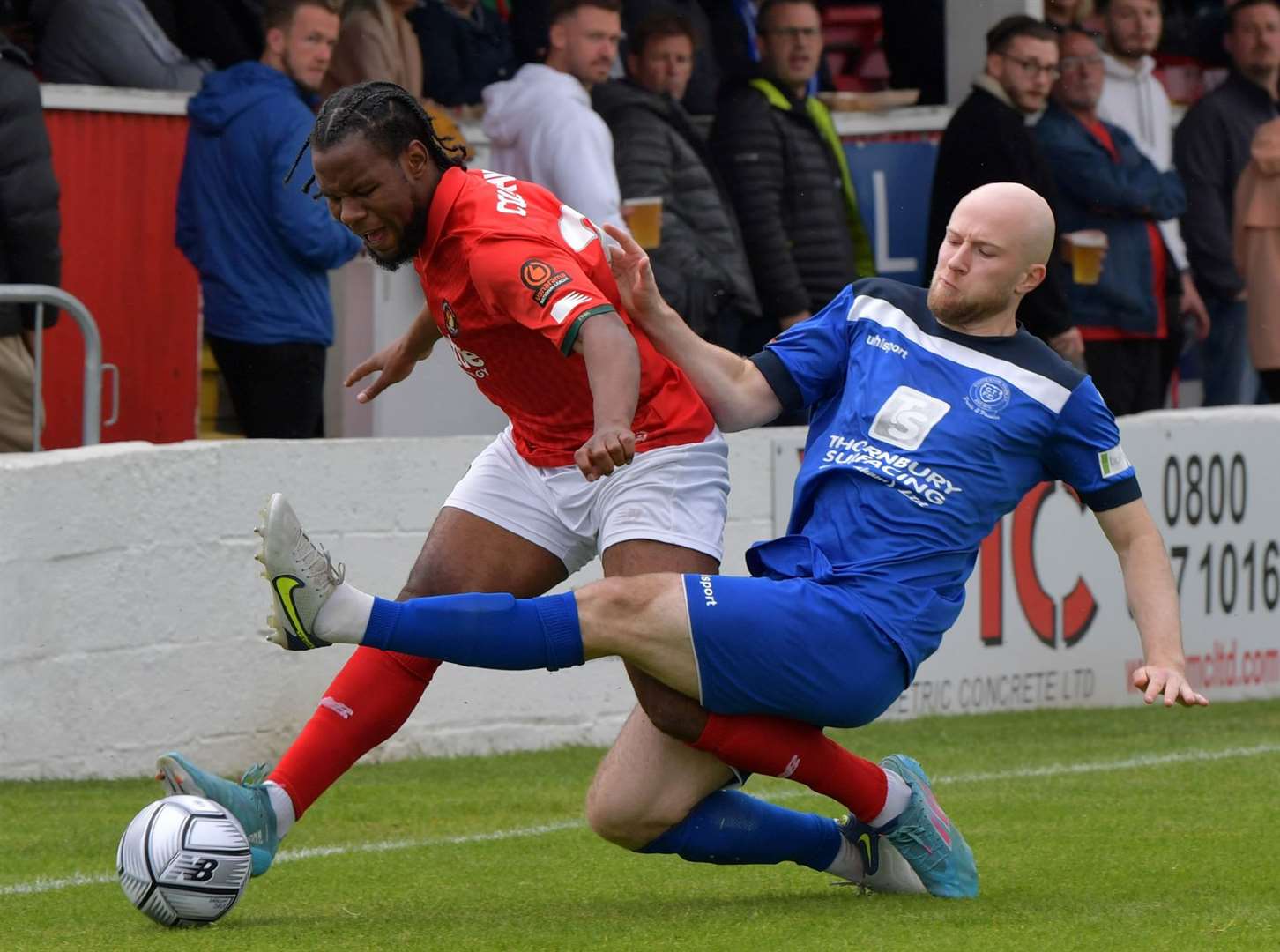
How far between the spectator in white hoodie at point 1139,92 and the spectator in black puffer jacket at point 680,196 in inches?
101

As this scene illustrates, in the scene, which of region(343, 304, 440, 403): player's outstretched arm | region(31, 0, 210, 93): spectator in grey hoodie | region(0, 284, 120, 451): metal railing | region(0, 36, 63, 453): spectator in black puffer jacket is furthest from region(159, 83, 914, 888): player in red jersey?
region(31, 0, 210, 93): spectator in grey hoodie

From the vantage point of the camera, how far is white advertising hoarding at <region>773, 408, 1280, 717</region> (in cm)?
953

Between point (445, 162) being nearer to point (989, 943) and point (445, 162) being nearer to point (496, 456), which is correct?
point (496, 456)

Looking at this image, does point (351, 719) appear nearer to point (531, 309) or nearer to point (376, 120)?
point (531, 309)

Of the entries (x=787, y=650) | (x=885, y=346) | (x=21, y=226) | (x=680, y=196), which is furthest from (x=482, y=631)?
(x=680, y=196)

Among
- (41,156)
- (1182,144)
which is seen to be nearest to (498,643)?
(41,156)

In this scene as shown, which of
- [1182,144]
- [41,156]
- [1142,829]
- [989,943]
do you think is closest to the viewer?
[989,943]

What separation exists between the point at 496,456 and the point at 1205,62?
426 inches

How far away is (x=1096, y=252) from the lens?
10930 mm

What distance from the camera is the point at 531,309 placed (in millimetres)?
5203

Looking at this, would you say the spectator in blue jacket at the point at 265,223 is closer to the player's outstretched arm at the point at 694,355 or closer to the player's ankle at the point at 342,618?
the player's outstretched arm at the point at 694,355

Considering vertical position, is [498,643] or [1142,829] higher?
[498,643]

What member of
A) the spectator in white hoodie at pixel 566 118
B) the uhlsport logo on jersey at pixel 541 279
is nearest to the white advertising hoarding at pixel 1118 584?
the spectator in white hoodie at pixel 566 118

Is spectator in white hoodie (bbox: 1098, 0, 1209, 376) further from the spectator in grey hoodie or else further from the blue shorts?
the blue shorts
